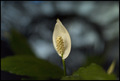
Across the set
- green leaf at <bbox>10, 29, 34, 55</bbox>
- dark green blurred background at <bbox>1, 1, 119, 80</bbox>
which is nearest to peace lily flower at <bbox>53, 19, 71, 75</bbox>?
green leaf at <bbox>10, 29, 34, 55</bbox>

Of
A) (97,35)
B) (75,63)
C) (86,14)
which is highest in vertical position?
(86,14)

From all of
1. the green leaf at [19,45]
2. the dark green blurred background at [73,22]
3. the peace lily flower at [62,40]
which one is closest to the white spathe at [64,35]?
the peace lily flower at [62,40]

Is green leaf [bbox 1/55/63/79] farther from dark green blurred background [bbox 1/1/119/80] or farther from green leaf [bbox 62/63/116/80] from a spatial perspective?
dark green blurred background [bbox 1/1/119/80]

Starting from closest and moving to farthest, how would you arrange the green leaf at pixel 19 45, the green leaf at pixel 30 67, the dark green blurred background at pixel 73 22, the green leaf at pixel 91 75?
1. the green leaf at pixel 91 75
2. the green leaf at pixel 30 67
3. the green leaf at pixel 19 45
4. the dark green blurred background at pixel 73 22

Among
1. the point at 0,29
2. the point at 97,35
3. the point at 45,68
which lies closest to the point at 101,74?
the point at 45,68

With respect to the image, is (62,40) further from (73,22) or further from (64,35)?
(73,22)

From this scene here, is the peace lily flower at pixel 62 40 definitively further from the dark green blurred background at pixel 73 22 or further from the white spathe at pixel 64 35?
Result: the dark green blurred background at pixel 73 22

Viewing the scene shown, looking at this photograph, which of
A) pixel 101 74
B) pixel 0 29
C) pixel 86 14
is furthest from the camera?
pixel 86 14

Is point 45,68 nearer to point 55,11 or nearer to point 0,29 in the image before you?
point 0,29
